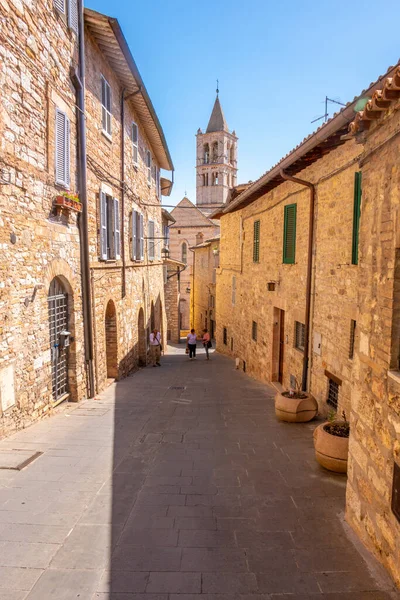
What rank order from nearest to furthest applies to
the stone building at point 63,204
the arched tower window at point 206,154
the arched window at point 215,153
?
the stone building at point 63,204
the arched window at point 215,153
the arched tower window at point 206,154

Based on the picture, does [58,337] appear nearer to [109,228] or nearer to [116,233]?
[109,228]

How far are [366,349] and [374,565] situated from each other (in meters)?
2.03

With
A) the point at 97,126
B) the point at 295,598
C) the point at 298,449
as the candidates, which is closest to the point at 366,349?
the point at 295,598

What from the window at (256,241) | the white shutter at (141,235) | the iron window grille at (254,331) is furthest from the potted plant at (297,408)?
the white shutter at (141,235)

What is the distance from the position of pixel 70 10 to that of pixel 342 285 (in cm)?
784

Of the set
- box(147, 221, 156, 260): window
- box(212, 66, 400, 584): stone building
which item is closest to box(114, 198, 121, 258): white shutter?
box(212, 66, 400, 584): stone building

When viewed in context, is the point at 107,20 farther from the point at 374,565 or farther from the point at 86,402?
the point at 374,565

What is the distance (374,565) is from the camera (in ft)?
12.9

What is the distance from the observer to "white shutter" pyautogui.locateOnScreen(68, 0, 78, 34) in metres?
8.65

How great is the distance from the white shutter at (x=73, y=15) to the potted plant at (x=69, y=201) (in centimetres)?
347

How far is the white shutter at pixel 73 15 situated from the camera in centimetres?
865

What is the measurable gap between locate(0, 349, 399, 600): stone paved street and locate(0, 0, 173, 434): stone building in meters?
1.40

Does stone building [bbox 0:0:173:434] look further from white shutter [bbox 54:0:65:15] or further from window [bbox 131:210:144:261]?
window [bbox 131:210:144:261]

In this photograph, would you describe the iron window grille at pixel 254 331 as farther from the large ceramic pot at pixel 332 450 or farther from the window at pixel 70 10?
the window at pixel 70 10
